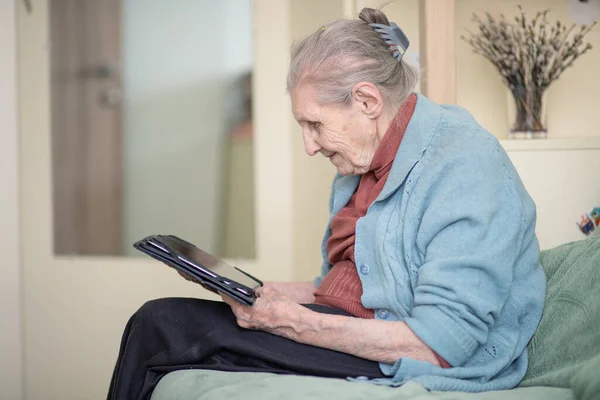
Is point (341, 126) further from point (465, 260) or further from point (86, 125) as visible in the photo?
point (86, 125)

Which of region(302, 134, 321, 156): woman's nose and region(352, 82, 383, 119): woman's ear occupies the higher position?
region(352, 82, 383, 119): woman's ear

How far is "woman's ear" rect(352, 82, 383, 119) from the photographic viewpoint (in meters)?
1.46

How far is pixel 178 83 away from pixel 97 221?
25.7 inches

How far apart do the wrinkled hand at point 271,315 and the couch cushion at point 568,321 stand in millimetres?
431

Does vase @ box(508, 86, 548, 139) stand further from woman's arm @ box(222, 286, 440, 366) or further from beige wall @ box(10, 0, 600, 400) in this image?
woman's arm @ box(222, 286, 440, 366)

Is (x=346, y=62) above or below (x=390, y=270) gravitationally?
above

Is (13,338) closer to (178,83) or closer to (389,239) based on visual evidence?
(178,83)

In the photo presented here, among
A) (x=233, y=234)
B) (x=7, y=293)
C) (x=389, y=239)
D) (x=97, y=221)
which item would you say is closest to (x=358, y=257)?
(x=389, y=239)

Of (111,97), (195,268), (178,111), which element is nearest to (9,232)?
(111,97)

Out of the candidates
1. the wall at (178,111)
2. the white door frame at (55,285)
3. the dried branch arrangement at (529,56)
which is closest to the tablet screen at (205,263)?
the dried branch arrangement at (529,56)

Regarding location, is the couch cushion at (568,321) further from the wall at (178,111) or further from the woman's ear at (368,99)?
the wall at (178,111)

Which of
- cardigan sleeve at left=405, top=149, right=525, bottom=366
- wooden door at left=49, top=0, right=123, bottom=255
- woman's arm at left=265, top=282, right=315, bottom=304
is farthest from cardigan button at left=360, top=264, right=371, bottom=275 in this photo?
wooden door at left=49, top=0, right=123, bottom=255

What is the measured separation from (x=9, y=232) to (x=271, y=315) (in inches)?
76.6

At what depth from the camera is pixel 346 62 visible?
4.79 ft
